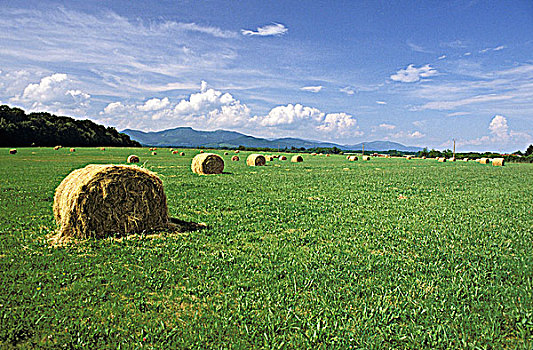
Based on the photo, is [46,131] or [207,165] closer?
[207,165]

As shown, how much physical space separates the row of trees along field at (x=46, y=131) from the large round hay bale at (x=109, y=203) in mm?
90670

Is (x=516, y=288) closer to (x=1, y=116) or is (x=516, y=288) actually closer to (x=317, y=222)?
(x=317, y=222)

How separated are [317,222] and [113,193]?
18.4 ft

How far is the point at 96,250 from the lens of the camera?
728 centimetres

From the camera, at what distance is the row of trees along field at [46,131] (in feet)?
270

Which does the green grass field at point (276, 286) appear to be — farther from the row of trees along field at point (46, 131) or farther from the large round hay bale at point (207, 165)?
the row of trees along field at point (46, 131)

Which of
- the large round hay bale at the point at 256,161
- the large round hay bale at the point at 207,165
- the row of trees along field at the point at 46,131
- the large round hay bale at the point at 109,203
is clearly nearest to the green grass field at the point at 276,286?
the large round hay bale at the point at 109,203

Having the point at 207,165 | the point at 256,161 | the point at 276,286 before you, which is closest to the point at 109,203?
the point at 276,286

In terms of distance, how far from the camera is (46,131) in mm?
90188

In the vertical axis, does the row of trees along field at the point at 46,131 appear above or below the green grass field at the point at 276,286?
above

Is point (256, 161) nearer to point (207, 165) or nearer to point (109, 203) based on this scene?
point (207, 165)

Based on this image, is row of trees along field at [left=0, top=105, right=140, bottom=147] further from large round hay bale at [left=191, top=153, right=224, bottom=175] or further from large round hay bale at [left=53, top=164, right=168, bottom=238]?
large round hay bale at [left=53, top=164, right=168, bottom=238]

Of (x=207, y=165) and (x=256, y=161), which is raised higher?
(x=256, y=161)

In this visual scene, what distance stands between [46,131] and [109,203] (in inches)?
3892
